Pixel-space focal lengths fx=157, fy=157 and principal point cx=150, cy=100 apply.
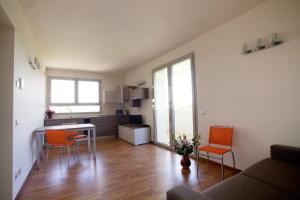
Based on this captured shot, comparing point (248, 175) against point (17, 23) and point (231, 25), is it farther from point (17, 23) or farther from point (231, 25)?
point (17, 23)

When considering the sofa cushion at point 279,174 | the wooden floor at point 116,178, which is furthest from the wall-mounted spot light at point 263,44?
the wooden floor at point 116,178

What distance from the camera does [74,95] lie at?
21.2ft

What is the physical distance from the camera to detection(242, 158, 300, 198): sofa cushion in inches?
57.4

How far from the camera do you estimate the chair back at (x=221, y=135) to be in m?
2.80

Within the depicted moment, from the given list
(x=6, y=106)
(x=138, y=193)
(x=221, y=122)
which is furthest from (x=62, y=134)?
(x=221, y=122)

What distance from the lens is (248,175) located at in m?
1.76

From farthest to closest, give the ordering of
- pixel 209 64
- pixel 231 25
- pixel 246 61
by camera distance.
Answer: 1. pixel 209 64
2. pixel 231 25
3. pixel 246 61

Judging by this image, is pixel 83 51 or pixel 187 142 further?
pixel 83 51

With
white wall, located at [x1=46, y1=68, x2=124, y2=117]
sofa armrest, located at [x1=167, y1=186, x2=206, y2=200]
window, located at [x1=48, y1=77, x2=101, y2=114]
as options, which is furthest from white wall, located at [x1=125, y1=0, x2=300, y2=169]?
window, located at [x1=48, y1=77, x2=101, y2=114]

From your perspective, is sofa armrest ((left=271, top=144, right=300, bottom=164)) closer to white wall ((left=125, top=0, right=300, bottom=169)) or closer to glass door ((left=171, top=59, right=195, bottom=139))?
white wall ((left=125, top=0, right=300, bottom=169))

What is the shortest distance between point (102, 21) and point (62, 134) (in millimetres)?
2402

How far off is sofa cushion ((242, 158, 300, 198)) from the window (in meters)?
6.16

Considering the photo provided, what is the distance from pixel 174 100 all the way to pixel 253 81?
2.12 metres

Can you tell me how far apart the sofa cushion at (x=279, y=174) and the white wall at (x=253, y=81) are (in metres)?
0.53
